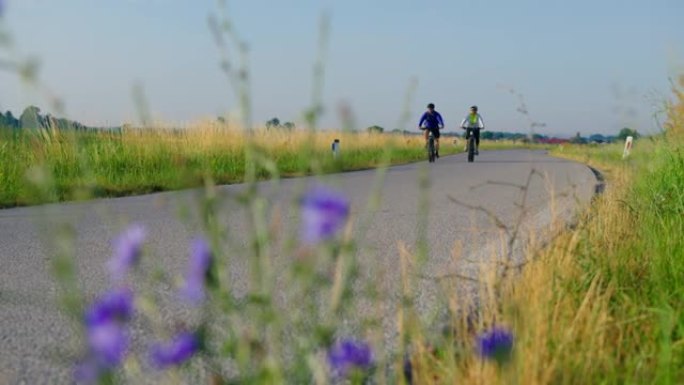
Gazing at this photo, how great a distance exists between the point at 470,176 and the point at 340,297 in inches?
457

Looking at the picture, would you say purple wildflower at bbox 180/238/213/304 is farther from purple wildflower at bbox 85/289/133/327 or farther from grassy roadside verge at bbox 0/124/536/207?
grassy roadside verge at bbox 0/124/536/207

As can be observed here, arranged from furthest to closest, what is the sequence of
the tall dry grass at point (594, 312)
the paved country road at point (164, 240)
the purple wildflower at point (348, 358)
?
the paved country road at point (164, 240), the tall dry grass at point (594, 312), the purple wildflower at point (348, 358)

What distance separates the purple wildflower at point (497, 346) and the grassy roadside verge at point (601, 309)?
3 cm

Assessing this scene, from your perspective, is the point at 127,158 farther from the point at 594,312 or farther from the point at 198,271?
the point at 198,271

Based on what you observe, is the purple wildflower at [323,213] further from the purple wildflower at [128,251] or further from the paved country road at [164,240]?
the purple wildflower at [128,251]

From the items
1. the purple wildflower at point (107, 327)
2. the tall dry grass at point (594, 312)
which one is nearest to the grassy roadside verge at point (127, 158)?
the tall dry grass at point (594, 312)

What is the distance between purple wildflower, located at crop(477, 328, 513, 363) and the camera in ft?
4.45

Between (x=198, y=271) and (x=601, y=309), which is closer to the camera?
(x=198, y=271)

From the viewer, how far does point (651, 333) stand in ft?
7.73

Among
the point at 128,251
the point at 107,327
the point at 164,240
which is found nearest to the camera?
the point at 107,327

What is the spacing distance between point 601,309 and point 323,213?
58.9 inches

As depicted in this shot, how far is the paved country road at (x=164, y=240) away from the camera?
7.50ft

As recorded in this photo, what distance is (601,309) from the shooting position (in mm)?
2406

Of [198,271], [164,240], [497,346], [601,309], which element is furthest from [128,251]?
[164,240]
